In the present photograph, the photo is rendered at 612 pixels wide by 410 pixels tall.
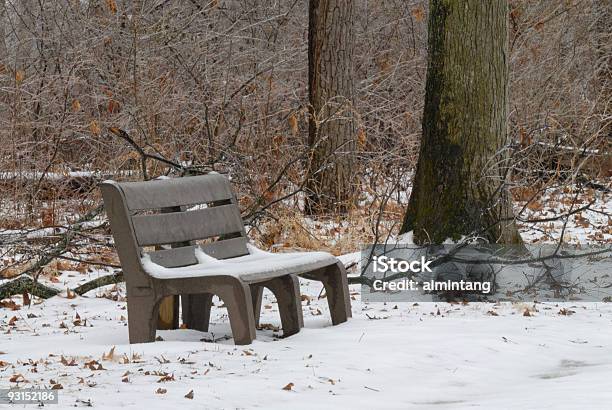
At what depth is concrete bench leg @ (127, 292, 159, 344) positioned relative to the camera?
220 inches

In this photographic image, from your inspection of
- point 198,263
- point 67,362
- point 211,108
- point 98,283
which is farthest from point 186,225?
point 211,108

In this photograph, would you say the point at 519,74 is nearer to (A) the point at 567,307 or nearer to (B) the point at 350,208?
(B) the point at 350,208

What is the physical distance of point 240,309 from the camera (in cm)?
543

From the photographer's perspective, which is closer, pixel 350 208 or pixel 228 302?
pixel 228 302

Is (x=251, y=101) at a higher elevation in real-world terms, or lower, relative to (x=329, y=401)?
higher

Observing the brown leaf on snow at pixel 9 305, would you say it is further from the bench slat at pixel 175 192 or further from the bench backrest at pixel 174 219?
the bench slat at pixel 175 192

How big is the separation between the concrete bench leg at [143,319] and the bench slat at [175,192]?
0.51m

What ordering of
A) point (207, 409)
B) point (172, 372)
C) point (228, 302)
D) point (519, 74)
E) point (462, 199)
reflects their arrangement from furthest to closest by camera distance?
point (519, 74) → point (462, 199) → point (228, 302) → point (172, 372) → point (207, 409)

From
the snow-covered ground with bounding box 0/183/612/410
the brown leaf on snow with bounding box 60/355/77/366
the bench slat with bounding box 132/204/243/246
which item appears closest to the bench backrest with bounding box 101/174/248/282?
the bench slat with bounding box 132/204/243/246

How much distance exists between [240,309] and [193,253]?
2.42 feet

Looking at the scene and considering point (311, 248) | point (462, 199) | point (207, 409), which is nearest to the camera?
point (207, 409)

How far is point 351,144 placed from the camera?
1135cm

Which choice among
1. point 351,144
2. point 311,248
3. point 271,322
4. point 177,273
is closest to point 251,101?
point 351,144

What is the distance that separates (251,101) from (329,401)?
7404mm
